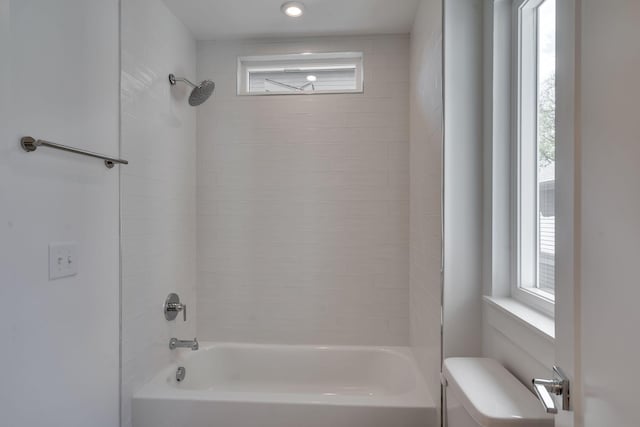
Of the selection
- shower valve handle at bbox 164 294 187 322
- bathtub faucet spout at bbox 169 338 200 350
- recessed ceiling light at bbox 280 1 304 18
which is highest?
recessed ceiling light at bbox 280 1 304 18

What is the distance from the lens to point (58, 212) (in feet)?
4.04

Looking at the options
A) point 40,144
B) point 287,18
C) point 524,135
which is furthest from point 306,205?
point 40,144

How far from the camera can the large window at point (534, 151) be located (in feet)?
3.74

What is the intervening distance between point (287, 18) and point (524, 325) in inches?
78.7

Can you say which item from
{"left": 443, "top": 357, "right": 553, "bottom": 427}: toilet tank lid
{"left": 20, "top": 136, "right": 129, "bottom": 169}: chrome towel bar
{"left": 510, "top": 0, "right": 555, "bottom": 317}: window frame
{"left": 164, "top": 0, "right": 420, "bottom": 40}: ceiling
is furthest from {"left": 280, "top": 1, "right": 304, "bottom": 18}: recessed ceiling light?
{"left": 443, "top": 357, "right": 553, "bottom": 427}: toilet tank lid

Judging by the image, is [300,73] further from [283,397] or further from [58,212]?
[283,397]

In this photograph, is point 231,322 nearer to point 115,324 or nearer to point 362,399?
point 115,324

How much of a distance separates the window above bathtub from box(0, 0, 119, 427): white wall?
1.00 metres

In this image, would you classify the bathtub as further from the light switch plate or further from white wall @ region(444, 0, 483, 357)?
the light switch plate

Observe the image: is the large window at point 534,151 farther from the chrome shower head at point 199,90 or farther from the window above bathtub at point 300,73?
the chrome shower head at point 199,90

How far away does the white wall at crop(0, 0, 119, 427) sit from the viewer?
1.06 meters

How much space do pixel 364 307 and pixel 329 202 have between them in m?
0.72

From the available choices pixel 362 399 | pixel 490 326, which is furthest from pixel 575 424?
pixel 362 399

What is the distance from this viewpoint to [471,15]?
145 cm
